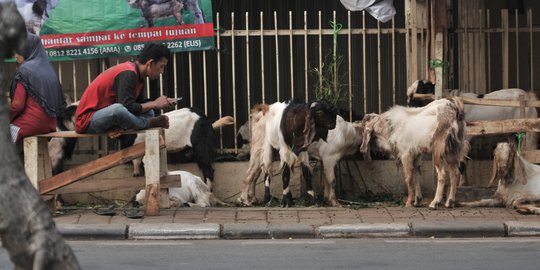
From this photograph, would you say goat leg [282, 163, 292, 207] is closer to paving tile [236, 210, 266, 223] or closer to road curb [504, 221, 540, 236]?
paving tile [236, 210, 266, 223]

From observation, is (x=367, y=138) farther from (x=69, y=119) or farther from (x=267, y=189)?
(x=69, y=119)

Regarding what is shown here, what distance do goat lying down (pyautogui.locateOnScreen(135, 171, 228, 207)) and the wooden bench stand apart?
99 centimetres

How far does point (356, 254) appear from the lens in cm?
870

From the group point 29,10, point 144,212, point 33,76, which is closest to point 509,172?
point 144,212

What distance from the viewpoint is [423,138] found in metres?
11.5

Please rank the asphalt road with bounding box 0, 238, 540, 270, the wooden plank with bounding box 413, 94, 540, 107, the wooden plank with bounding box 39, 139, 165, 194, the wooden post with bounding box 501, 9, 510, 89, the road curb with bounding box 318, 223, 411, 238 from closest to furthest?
the asphalt road with bounding box 0, 238, 540, 270
the road curb with bounding box 318, 223, 411, 238
the wooden plank with bounding box 39, 139, 165, 194
the wooden plank with bounding box 413, 94, 540, 107
the wooden post with bounding box 501, 9, 510, 89

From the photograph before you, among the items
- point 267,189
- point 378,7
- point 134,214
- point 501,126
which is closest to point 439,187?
point 501,126

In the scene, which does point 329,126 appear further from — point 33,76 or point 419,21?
point 33,76

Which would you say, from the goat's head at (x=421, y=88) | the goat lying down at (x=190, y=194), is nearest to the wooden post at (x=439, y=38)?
the goat's head at (x=421, y=88)

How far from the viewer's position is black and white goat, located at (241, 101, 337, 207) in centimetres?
1141

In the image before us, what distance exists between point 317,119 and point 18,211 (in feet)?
23.1

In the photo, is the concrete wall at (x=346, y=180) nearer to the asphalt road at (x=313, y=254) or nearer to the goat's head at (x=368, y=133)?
the goat's head at (x=368, y=133)

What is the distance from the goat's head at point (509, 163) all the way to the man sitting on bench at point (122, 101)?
12.4 feet

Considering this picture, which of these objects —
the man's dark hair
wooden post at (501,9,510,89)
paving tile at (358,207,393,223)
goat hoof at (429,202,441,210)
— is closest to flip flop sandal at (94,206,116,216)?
the man's dark hair
